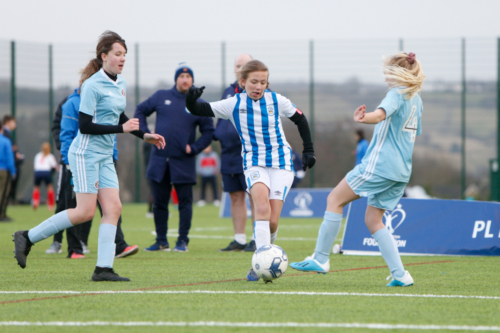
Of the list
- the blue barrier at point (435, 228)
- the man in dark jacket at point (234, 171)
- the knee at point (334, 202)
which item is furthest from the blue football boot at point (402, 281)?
the man in dark jacket at point (234, 171)

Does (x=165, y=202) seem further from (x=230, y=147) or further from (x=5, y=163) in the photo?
(x=5, y=163)

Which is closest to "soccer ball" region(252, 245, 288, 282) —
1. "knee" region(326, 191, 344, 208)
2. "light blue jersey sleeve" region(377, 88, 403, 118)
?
"knee" region(326, 191, 344, 208)

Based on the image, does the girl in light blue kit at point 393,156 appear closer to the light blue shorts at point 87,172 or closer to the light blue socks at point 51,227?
the light blue shorts at point 87,172

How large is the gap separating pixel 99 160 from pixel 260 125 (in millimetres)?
1310

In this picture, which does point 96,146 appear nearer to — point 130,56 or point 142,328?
point 142,328

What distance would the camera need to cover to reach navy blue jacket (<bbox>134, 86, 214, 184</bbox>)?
305 inches

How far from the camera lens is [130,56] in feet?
68.2

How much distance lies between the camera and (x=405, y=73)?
477 cm

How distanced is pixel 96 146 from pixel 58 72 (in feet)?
54.4

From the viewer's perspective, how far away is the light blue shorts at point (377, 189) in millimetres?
4812

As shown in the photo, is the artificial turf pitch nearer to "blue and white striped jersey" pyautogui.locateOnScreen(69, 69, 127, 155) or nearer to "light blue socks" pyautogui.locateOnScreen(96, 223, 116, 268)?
"light blue socks" pyautogui.locateOnScreen(96, 223, 116, 268)

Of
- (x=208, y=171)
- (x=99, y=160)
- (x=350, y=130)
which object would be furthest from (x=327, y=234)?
(x=350, y=130)

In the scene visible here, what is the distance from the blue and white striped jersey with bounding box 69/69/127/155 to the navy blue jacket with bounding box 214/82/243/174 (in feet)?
8.82

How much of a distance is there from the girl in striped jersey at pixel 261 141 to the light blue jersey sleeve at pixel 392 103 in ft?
2.83
